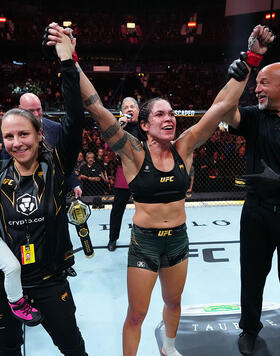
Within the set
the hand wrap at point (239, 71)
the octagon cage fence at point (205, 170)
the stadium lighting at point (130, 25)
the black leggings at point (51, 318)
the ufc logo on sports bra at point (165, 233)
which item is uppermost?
the stadium lighting at point (130, 25)

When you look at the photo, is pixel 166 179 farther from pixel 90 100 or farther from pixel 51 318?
pixel 51 318

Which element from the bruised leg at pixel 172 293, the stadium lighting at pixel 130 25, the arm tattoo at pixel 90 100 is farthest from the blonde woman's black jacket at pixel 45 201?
the stadium lighting at pixel 130 25

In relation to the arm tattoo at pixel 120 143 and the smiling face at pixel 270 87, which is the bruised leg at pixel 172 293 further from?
the smiling face at pixel 270 87

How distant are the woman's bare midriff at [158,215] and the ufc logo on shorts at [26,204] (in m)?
0.58

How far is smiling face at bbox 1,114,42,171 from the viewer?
4.18 ft

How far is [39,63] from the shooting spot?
14.7m

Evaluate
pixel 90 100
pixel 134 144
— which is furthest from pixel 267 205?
pixel 90 100

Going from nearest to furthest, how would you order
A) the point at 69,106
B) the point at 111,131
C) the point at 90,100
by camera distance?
the point at 69,106
the point at 90,100
the point at 111,131

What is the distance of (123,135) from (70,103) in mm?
426

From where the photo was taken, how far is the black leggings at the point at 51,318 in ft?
4.41

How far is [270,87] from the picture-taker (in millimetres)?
1823

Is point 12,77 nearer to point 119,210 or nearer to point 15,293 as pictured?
point 119,210

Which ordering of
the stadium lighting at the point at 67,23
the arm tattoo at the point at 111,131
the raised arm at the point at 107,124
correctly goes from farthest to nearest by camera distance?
1. the stadium lighting at the point at 67,23
2. the arm tattoo at the point at 111,131
3. the raised arm at the point at 107,124

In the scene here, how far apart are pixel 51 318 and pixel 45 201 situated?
19.7 inches
